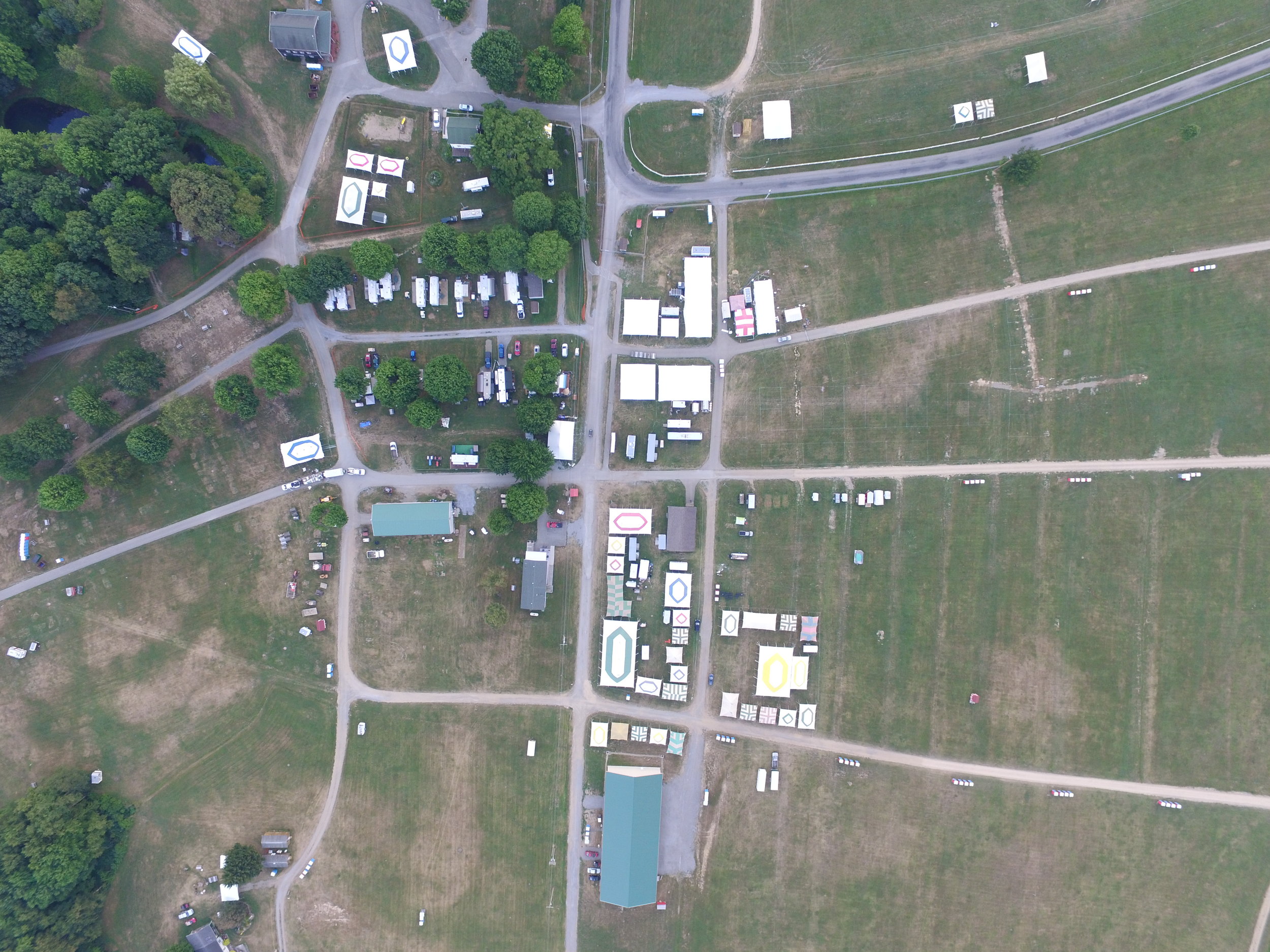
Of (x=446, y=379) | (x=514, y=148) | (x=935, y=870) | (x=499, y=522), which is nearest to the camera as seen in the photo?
(x=514, y=148)

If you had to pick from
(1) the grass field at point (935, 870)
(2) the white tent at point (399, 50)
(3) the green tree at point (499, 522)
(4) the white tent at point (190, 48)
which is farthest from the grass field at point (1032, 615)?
(4) the white tent at point (190, 48)

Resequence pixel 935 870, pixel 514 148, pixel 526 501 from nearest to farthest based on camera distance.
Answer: pixel 514 148, pixel 526 501, pixel 935 870

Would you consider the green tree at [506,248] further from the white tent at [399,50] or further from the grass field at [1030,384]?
the grass field at [1030,384]

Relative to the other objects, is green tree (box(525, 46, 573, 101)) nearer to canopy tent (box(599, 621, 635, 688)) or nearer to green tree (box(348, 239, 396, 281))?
green tree (box(348, 239, 396, 281))

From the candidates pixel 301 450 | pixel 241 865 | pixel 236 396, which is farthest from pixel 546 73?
pixel 241 865

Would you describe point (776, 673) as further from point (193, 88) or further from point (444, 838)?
point (193, 88)

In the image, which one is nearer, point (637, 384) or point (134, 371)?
point (134, 371)

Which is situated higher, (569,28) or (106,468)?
(569,28)

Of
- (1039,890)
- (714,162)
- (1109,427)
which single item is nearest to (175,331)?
(714,162)
